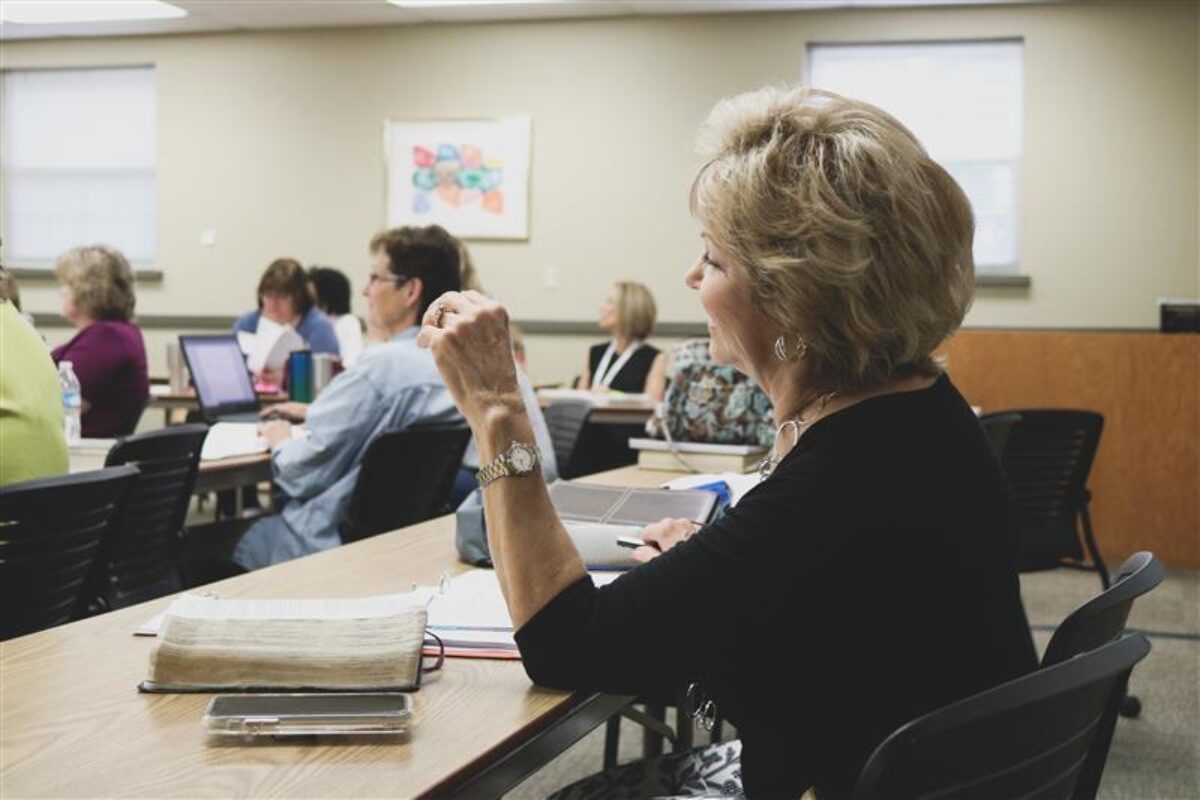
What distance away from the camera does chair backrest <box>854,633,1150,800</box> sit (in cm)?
89

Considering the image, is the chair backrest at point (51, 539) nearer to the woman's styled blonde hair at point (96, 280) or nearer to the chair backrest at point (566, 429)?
the chair backrest at point (566, 429)

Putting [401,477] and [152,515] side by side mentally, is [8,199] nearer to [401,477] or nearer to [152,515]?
[152,515]

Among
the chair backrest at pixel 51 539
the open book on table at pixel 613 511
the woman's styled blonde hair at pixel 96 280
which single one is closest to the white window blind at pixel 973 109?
the woman's styled blonde hair at pixel 96 280

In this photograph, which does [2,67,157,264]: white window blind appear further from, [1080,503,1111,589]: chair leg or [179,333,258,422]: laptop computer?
[1080,503,1111,589]: chair leg

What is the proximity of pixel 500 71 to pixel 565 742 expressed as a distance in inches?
302

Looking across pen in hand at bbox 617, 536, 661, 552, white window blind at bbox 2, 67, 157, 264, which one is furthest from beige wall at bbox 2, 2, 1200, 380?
pen in hand at bbox 617, 536, 661, 552

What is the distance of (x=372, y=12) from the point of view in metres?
8.46

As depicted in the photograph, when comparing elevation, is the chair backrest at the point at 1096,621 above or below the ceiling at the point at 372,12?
below

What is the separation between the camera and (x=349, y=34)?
29.2 ft

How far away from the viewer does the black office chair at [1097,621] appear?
1.23 m

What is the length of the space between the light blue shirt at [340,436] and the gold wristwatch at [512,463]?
1899mm

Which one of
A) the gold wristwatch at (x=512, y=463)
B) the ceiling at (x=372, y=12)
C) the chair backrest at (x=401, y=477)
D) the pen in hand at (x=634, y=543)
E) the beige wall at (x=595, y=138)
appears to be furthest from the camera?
the ceiling at (x=372, y=12)

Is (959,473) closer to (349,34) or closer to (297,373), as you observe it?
(297,373)

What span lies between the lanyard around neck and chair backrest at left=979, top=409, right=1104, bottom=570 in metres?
3.35
